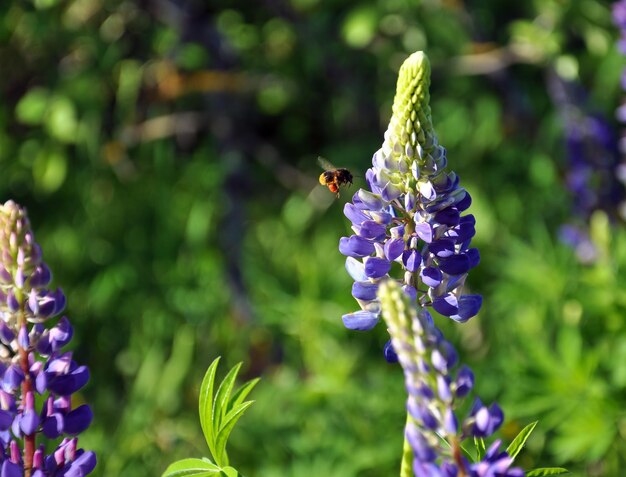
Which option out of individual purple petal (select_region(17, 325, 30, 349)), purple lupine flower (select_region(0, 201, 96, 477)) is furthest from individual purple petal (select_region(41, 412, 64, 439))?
individual purple petal (select_region(17, 325, 30, 349))

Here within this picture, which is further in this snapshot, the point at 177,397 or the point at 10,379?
the point at 177,397

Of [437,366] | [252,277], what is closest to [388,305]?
[437,366]

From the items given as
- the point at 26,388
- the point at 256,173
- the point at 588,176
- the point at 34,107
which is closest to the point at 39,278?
the point at 26,388

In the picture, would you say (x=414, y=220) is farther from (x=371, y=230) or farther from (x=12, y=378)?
(x=12, y=378)

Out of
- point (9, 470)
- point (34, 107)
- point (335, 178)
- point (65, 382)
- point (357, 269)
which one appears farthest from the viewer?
point (34, 107)

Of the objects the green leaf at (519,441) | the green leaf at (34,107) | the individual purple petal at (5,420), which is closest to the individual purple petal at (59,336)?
the individual purple petal at (5,420)

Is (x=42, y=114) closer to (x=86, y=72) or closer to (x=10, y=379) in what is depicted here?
(x=86, y=72)
